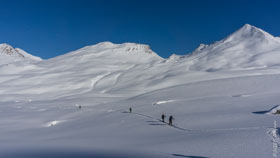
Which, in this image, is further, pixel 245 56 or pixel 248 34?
pixel 248 34

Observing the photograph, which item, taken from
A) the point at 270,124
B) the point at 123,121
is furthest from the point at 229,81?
the point at 270,124

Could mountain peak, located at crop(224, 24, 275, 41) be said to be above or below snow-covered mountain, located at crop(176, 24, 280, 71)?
above

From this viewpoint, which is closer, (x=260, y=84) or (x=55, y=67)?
(x=260, y=84)

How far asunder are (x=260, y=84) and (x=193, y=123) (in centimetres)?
3272

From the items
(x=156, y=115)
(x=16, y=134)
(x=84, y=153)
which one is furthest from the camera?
(x=156, y=115)

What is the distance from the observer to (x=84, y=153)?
17.9 m

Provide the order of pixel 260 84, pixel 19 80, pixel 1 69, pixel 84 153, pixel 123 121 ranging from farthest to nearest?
pixel 1 69 → pixel 19 80 → pixel 260 84 → pixel 123 121 → pixel 84 153

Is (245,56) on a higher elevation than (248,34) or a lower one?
lower

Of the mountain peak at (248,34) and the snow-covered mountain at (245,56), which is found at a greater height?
the mountain peak at (248,34)

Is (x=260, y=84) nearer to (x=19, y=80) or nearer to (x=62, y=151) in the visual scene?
(x=62, y=151)

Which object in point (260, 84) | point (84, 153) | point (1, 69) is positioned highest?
point (1, 69)

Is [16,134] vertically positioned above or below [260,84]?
below

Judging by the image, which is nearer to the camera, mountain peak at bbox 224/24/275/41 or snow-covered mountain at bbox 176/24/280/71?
snow-covered mountain at bbox 176/24/280/71

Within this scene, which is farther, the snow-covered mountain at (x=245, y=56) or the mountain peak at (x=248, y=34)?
the mountain peak at (x=248, y=34)
